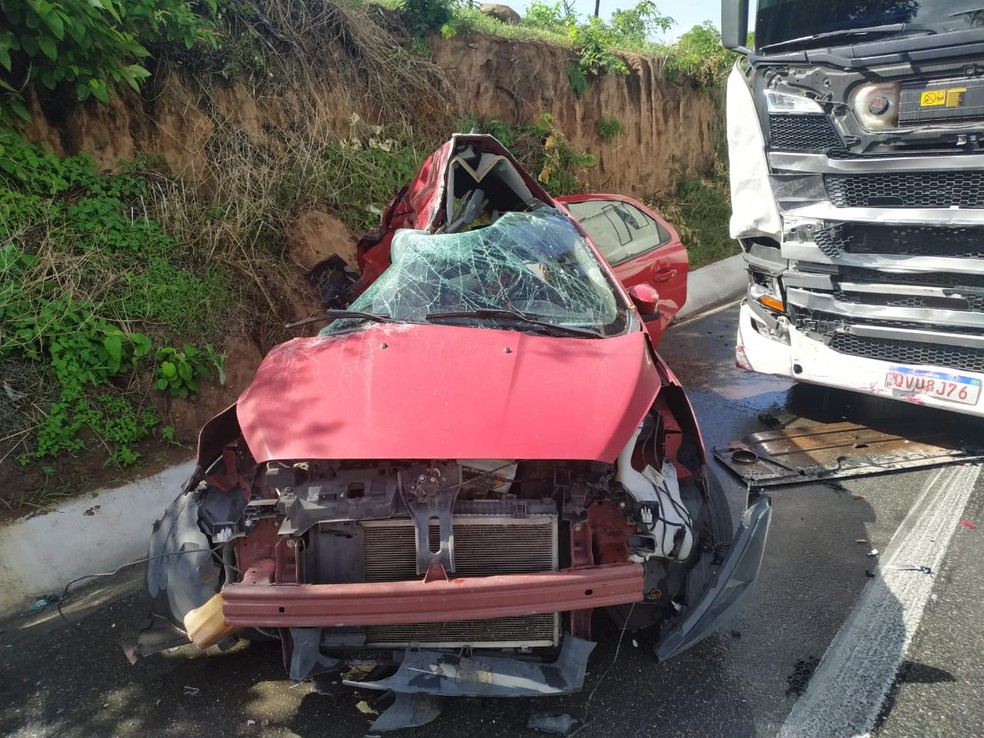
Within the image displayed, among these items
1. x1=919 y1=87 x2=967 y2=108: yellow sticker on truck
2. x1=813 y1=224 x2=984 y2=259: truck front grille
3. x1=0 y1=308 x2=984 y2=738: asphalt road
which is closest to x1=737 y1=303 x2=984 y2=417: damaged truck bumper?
x1=813 y1=224 x2=984 y2=259: truck front grille

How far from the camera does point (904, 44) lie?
3.99 m

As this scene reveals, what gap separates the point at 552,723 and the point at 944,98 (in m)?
3.92

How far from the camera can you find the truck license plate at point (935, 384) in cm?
410

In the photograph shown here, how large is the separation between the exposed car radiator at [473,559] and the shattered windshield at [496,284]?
1.04 m

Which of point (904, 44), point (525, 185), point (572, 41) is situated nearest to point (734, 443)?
point (525, 185)

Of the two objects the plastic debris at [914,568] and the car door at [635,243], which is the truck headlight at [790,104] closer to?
the car door at [635,243]

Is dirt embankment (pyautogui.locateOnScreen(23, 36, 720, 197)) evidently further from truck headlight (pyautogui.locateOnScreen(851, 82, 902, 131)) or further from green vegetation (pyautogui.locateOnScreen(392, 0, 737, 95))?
truck headlight (pyautogui.locateOnScreen(851, 82, 902, 131))

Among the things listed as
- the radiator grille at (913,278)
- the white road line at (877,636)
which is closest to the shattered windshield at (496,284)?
the white road line at (877,636)

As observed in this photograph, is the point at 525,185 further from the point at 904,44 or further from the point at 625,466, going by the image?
the point at 625,466

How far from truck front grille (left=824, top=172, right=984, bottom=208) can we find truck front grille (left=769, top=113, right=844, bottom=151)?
22 centimetres

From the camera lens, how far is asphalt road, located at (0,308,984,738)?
2.57 meters

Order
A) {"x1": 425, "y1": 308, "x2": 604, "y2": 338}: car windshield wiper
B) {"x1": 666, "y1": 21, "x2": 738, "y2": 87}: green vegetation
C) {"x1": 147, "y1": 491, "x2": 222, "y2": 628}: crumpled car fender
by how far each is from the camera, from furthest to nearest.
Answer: {"x1": 666, "y1": 21, "x2": 738, "y2": 87}: green vegetation
{"x1": 425, "y1": 308, "x2": 604, "y2": 338}: car windshield wiper
{"x1": 147, "y1": 491, "x2": 222, "y2": 628}: crumpled car fender

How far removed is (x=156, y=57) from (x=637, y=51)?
8.47 metres

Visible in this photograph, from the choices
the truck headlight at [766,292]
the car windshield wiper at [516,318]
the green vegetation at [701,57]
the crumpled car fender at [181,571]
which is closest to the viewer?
the crumpled car fender at [181,571]
